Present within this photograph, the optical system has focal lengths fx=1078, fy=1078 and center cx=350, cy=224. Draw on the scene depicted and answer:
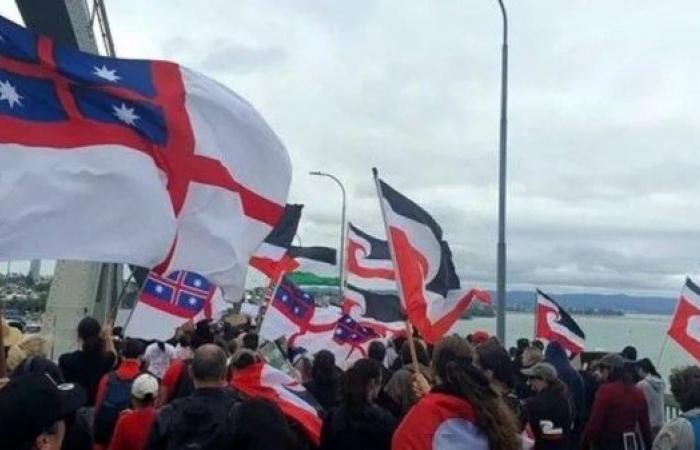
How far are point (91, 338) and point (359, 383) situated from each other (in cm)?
319

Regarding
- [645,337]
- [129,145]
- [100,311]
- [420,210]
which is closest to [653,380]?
[420,210]

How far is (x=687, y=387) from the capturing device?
7.09 metres

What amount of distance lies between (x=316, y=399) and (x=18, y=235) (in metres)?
3.57

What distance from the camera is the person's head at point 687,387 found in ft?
23.1

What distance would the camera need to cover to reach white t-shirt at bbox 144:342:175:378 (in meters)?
9.28

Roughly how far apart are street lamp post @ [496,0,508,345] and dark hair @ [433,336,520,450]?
11.4 metres

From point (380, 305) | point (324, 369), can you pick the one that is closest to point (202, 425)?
point (324, 369)

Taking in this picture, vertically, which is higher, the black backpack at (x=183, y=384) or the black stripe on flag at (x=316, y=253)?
the black stripe on flag at (x=316, y=253)

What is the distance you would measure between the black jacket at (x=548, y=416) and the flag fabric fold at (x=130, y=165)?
3051 mm

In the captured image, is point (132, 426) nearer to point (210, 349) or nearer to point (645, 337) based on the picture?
point (210, 349)

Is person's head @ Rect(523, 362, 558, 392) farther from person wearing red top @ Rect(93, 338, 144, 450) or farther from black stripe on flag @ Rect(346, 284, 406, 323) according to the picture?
black stripe on flag @ Rect(346, 284, 406, 323)

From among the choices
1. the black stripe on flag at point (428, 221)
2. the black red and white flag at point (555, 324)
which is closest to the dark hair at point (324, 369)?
the black stripe on flag at point (428, 221)

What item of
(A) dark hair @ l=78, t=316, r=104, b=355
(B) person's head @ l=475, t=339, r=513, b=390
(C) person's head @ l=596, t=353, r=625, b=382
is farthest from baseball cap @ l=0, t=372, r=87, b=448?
(C) person's head @ l=596, t=353, r=625, b=382

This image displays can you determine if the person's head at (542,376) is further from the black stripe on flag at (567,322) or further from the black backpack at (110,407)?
the black stripe on flag at (567,322)
